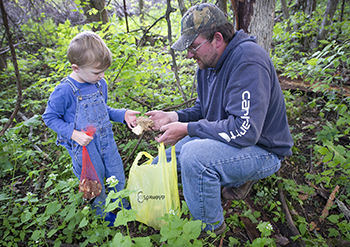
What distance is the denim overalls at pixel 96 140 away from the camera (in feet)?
5.63

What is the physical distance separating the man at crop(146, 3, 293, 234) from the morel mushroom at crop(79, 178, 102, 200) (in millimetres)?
713

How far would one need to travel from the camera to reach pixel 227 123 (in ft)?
4.95

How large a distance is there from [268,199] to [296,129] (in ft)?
5.01

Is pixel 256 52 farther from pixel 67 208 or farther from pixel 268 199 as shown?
pixel 67 208

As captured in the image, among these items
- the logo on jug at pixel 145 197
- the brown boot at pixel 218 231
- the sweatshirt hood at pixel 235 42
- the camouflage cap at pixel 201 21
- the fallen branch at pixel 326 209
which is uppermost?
the camouflage cap at pixel 201 21

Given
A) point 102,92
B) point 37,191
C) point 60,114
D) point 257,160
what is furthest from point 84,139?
point 257,160

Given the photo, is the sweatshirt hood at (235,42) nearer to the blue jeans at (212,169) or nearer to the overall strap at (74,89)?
the blue jeans at (212,169)

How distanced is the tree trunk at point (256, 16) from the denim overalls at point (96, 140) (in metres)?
1.70

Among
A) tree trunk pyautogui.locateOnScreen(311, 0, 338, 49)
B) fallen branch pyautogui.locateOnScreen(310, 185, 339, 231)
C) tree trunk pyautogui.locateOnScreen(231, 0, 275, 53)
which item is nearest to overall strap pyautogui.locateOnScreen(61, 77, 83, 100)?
tree trunk pyautogui.locateOnScreen(231, 0, 275, 53)

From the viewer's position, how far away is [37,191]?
2.28 metres

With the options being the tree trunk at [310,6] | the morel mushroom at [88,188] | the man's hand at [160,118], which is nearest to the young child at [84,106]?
the morel mushroom at [88,188]

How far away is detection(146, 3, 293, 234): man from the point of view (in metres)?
1.44

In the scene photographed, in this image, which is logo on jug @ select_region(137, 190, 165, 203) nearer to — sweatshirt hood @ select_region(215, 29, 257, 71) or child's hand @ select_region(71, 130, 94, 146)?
child's hand @ select_region(71, 130, 94, 146)

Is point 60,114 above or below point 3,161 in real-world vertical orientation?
above
